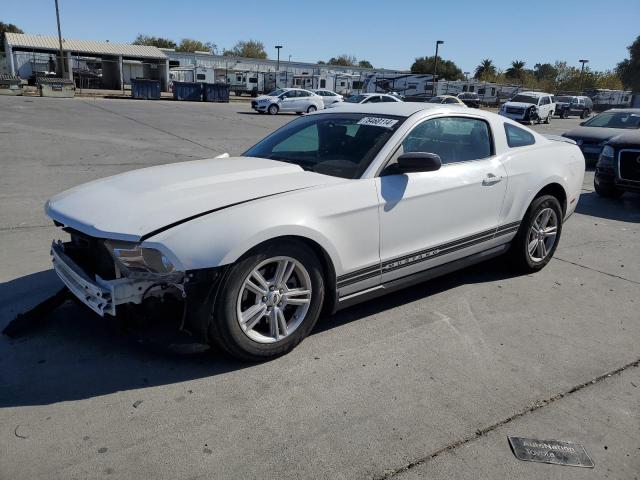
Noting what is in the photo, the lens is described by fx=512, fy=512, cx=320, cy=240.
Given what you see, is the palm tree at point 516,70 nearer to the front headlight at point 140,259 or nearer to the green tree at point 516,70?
the green tree at point 516,70

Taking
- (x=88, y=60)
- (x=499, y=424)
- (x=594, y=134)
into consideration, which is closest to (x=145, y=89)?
(x=88, y=60)

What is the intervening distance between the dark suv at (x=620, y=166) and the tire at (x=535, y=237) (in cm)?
415

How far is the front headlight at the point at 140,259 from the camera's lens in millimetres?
2869

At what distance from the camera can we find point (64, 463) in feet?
7.73

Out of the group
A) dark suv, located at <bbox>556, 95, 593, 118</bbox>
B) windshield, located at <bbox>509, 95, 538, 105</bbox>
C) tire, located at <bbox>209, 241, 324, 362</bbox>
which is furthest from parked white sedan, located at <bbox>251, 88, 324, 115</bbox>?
tire, located at <bbox>209, 241, 324, 362</bbox>

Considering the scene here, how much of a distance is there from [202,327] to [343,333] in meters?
1.15

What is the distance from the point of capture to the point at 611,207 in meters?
8.62

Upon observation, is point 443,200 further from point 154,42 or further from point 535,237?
point 154,42

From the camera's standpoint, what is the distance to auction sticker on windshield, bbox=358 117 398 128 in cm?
391

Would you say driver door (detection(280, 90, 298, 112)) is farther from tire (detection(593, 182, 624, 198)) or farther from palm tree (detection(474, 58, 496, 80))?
palm tree (detection(474, 58, 496, 80))

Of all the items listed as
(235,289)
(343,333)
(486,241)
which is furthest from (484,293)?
(235,289)

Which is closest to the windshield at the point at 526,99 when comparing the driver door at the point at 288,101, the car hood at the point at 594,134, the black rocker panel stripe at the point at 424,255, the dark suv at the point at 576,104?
the dark suv at the point at 576,104

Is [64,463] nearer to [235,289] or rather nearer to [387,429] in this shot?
[235,289]

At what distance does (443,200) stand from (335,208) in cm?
107
